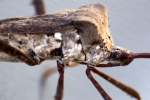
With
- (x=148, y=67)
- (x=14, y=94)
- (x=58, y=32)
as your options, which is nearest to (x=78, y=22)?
(x=58, y=32)

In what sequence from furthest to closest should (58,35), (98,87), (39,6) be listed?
(39,6)
(98,87)
(58,35)

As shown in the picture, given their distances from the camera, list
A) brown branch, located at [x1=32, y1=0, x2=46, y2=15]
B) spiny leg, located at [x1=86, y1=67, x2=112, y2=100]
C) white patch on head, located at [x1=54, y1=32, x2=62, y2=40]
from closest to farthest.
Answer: white patch on head, located at [x1=54, y1=32, x2=62, y2=40] < spiny leg, located at [x1=86, y1=67, x2=112, y2=100] < brown branch, located at [x1=32, y1=0, x2=46, y2=15]

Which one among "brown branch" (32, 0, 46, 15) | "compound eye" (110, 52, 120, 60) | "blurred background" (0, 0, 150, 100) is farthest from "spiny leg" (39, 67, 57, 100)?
"compound eye" (110, 52, 120, 60)

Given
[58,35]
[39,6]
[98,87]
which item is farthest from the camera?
[39,6]

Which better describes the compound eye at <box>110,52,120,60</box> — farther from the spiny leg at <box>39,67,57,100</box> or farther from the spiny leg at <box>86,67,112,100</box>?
the spiny leg at <box>39,67,57,100</box>

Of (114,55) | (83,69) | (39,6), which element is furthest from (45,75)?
(114,55)

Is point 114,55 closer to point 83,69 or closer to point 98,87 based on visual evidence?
point 98,87

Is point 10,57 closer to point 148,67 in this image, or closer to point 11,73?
point 11,73

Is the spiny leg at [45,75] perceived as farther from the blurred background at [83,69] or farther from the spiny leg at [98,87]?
the spiny leg at [98,87]

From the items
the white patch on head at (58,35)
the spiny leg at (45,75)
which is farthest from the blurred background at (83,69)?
the white patch on head at (58,35)

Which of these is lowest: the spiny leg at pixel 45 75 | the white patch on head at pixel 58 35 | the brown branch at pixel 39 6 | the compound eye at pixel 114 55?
the spiny leg at pixel 45 75
